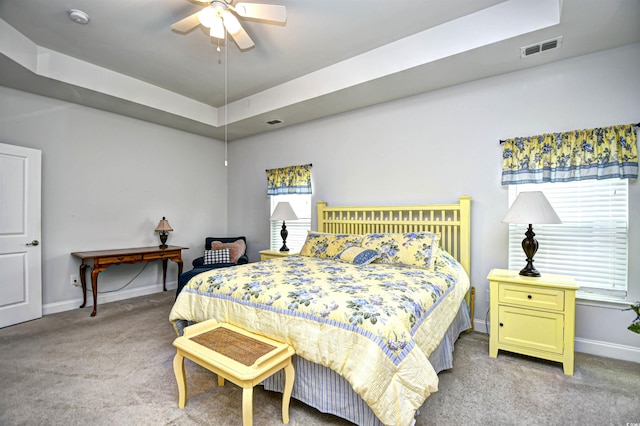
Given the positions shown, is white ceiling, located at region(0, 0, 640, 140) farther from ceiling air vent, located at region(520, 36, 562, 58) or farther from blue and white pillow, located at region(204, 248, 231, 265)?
blue and white pillow, located at region(204, 248, 231, 265)

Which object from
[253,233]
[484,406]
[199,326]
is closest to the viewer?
[484,406]

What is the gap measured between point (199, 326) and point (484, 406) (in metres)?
1.92

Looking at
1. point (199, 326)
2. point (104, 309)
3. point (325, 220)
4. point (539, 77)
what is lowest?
point (104, 309)

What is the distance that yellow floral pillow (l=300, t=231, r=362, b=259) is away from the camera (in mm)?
3344

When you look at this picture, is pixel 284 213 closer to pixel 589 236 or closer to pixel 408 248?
pixel 408 248

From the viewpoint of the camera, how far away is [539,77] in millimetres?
2906

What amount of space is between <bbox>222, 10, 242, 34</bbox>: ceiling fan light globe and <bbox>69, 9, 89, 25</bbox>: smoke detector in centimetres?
135

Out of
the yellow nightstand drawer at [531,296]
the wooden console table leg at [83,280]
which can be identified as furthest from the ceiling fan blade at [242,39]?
the wooden console table leg at [83,280]

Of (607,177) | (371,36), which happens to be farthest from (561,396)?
(371,36)

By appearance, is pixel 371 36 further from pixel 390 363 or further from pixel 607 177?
pixel 390 363

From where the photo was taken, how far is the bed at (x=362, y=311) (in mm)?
1512

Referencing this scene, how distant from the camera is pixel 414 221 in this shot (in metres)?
3.51

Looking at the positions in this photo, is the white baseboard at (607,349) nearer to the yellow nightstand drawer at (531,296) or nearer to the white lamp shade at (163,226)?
the yellow nightstand drawer at (531,296)

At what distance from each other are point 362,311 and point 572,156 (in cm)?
251
